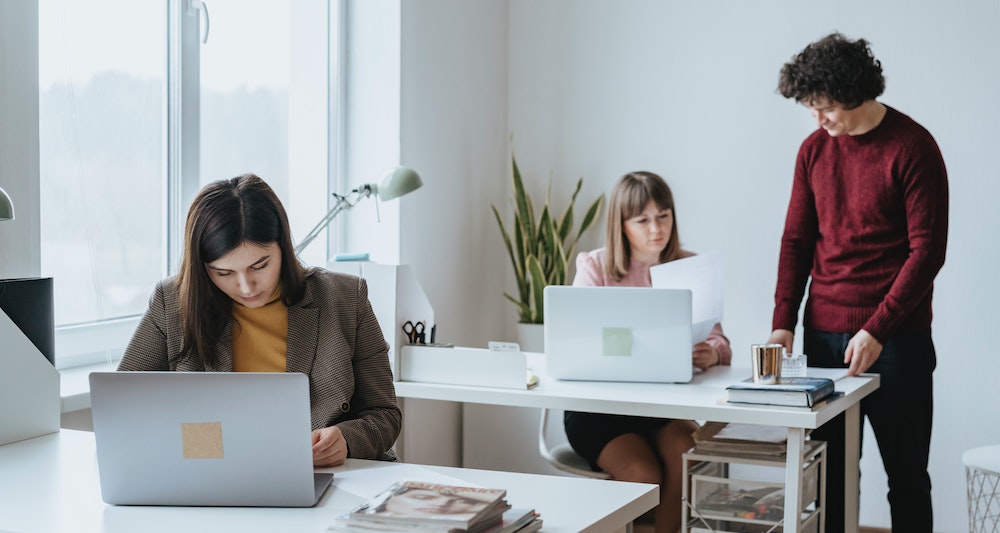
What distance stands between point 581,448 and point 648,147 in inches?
58.9

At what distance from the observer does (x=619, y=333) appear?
8.88 ft

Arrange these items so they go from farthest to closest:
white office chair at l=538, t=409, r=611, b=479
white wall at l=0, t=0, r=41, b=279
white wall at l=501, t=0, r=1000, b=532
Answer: white wall at l=501, t=0, r=1000, b=532, white office chair at l=538, t=409, r=611, b=479, white wall at l=0, t=0, r=41, b=279

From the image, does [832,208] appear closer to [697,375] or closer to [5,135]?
[697,375]

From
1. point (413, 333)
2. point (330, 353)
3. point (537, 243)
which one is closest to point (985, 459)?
point (413, 333)

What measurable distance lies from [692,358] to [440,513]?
5.27 feet

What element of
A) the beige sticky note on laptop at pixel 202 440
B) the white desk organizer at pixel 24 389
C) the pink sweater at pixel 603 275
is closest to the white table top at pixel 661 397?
the pink sweater at pixel 603 275

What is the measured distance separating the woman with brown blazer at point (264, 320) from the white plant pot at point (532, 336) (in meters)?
1.89

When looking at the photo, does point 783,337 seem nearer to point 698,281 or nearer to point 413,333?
point 698,281

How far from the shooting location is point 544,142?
430cm

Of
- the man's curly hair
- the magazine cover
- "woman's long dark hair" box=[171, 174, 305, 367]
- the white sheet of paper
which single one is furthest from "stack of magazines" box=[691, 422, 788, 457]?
the magazine cover

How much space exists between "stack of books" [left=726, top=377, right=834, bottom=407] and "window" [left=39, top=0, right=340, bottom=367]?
5.34 ft

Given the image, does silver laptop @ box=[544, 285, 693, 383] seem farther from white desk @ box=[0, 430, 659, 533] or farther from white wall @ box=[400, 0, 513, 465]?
white wall @ box=[400, 0, 513, 465]

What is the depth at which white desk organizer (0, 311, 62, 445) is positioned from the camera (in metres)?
2.05

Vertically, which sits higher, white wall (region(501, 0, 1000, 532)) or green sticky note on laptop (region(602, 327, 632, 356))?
white wall (region(501, 0, 1000, 532))
